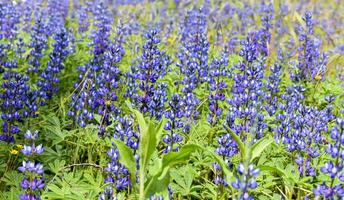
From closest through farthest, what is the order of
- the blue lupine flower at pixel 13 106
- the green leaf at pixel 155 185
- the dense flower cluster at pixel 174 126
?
1. the green leaf at pixel 155 185
2. the dense flower cluster at pixel 174 126
3. the blue lupine flower at pixel 13 106

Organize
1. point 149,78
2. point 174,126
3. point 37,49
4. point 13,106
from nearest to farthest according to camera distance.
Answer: point 174,126
point 13,106
point 149,78
point 37,49

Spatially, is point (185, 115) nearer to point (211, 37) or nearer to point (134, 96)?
point (134, 96)

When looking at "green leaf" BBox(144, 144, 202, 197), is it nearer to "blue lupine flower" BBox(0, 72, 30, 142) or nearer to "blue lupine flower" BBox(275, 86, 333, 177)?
"blue lupine flower" BBox(275, 86, 333, 177)

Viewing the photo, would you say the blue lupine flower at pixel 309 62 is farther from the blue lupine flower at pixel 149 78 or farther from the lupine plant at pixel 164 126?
the blue lupine flower at pixel 149 78

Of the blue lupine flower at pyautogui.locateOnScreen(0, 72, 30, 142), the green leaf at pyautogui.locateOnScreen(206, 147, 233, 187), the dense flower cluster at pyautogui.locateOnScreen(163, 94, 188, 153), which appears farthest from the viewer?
the blue lupine flower at pyautogui.locateOnScreen(0, 72, 30, 142)

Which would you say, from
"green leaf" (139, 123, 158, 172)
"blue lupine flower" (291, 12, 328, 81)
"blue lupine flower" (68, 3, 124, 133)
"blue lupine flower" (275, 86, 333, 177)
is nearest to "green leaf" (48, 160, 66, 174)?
"blue lupine flower" (68, 3, 124, 133)

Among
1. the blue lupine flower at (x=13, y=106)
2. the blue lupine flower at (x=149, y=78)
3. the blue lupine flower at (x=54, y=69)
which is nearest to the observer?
the blue lupine flower at (x=13, y=106)

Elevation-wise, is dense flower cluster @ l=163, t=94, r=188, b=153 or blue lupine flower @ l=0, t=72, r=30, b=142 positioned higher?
blue lupine flower @ l=0, t=72, r=30, b=142

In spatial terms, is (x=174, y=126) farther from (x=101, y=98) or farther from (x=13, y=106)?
(x=13, y=106)

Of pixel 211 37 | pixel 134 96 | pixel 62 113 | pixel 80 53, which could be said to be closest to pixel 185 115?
pixel 134 96

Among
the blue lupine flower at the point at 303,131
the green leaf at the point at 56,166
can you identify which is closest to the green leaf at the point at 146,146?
the green leaf at the point at 56,166

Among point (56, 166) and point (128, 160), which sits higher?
point (56, 166)

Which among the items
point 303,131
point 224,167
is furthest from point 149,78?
point 224,167

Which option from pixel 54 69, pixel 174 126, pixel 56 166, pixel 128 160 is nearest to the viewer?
pixel 128 160
